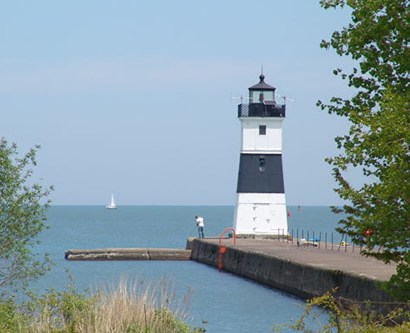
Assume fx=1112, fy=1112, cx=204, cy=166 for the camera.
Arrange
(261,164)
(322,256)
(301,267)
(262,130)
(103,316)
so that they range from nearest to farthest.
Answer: (103,316), (301,267), (322,256), (261,164), (262,130)

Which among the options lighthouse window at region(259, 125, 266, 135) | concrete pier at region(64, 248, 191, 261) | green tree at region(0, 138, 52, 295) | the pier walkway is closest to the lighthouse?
lighthouse window at region(259, 125, 266, 135)

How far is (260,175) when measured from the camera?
49.5 m

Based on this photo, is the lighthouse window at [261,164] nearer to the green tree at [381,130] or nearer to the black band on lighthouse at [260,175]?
the black band on lighthouse at [260,175]

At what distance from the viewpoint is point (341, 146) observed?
52.3ft

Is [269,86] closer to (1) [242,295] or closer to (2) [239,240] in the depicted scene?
(2) [239,240]

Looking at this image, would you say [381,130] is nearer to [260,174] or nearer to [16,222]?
[16,222]

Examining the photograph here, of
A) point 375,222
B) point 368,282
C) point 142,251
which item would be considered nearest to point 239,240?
point 142,251

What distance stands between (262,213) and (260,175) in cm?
172

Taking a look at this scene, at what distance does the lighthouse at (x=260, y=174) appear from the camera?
163 ft

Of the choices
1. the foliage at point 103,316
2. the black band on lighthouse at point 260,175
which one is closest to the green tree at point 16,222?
the foliage at point 103,316

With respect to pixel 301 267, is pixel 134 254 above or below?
above

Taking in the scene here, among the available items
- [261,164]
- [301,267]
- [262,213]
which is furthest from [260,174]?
[301,267]

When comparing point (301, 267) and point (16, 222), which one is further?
point (301, 267)

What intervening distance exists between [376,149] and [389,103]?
0.63m
